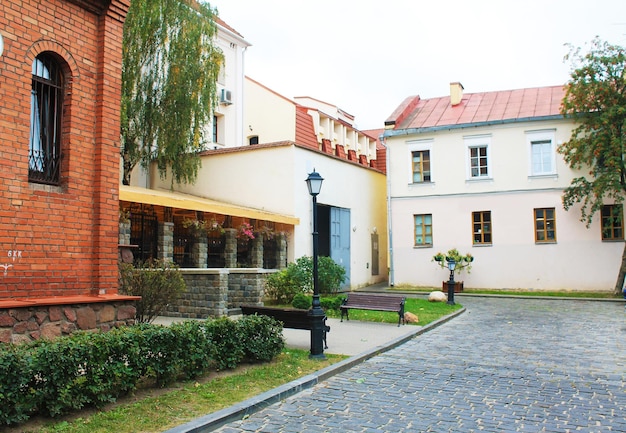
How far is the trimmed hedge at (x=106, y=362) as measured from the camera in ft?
17.0

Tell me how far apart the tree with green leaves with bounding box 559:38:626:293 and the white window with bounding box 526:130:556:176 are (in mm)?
1175

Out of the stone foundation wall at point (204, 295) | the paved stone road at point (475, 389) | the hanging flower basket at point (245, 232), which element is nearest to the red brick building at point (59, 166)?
the paved stone road at point (475, 389)

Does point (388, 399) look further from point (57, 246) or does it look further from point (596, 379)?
point (57, 246)

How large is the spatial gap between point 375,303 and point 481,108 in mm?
16937

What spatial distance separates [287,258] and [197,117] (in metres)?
6.88

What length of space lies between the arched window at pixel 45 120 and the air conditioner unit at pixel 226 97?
21.0 metres

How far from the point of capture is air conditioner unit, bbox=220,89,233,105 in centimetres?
2889

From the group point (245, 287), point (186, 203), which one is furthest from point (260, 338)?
point (186, 203)

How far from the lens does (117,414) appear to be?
228 inches

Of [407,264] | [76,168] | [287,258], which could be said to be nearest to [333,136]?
[407,264]

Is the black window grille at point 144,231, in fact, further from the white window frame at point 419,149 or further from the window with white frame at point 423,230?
the white window frame at point 419,149

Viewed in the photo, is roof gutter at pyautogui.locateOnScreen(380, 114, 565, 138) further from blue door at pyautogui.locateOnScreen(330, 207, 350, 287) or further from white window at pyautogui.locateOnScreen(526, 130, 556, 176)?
blue door at pyautogui.locateOnScreen(330, 207, 350, 287)

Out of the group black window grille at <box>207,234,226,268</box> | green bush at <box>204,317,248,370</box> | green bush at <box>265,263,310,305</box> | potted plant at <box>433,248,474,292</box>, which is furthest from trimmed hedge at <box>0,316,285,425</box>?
potted plant at <box>433,248,474,292</box>

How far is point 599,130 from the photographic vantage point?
22.2m
